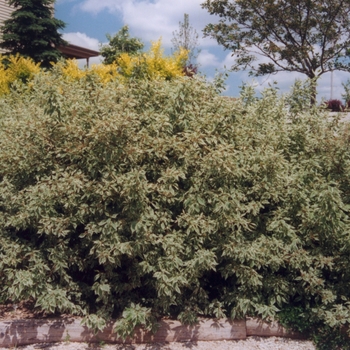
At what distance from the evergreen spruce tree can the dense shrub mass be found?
7241 millimetres

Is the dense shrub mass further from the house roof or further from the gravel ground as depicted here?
the house roof

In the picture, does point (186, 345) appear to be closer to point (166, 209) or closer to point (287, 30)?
point (166, 209)

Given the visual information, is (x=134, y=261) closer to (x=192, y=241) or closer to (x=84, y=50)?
(x=192, y=241)

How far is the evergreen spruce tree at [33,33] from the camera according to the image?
1152cm

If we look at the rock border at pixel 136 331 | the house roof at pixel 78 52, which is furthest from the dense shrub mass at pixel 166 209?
the house roof at pixel 78 52

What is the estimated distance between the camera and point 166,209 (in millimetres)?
4312

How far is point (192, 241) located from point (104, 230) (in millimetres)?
773

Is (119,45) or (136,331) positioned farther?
(119,45)

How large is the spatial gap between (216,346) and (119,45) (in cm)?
902

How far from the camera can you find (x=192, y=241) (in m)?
4.29

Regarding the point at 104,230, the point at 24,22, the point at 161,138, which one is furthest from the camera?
the point at 24,22

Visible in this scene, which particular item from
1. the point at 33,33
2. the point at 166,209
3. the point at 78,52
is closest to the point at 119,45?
the point at 33,33

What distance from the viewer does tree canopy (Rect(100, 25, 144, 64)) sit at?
468 inches

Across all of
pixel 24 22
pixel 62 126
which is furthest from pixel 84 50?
pixel 62 126
